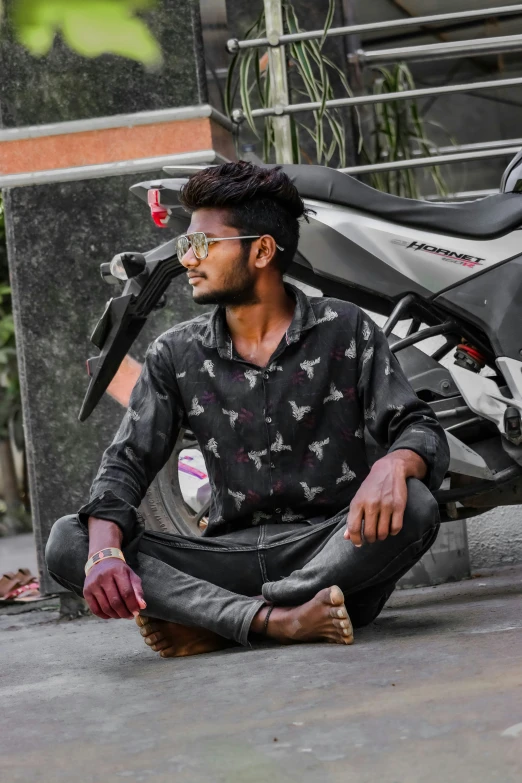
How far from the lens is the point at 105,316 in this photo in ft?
12.1

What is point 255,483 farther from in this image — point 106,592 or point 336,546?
point 106,592

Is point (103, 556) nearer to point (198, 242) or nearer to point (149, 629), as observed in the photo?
point (149, 629)

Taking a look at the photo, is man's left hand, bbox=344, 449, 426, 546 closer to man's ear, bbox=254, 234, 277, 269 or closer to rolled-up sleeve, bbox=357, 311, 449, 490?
rolled-up sleeve, bbox=357, 311, 449, 490

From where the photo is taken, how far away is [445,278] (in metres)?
3.29

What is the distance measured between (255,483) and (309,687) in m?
0.86

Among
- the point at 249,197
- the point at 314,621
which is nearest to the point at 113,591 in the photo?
the point at 314,621

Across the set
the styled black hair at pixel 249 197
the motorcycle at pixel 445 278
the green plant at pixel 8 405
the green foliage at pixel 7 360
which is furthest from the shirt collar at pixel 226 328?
the green foliage at pixel 7 360

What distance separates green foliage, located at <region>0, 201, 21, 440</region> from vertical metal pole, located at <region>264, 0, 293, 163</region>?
4509mm

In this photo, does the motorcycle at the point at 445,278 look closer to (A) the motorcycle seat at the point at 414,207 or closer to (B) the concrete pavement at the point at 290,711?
(A) the motorcycle seat at the point at 414,207

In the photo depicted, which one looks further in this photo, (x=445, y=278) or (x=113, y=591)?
(x=445, y=278)

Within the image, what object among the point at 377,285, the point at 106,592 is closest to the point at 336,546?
the point at 106,592

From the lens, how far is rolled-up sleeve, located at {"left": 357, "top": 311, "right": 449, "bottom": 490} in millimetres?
2662

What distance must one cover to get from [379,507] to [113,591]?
0.60 m

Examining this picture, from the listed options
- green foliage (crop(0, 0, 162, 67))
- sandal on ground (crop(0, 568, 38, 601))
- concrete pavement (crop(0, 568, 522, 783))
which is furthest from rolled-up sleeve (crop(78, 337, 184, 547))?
sandal on ground (crop(0, 568, 38, 601))
